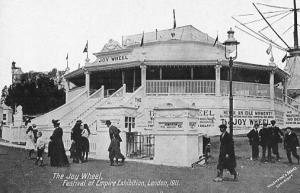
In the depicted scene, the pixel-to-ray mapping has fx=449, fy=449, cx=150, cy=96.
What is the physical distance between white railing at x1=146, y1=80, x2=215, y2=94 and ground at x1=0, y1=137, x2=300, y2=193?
34.3ft

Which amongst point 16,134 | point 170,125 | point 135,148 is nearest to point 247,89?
point 135,148

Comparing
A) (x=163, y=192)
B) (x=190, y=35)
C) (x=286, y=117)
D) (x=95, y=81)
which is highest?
(x=190, y=35)

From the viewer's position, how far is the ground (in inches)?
427

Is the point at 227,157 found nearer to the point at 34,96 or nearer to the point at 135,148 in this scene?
the point at 135,148

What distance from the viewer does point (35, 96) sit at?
53.6 meters

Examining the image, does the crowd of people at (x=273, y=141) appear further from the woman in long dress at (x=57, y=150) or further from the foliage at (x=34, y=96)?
the foliage at (x=34, y=96)

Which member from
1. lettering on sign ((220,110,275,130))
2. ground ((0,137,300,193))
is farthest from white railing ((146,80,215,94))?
ground ((0,137,300,193))

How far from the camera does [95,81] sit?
106ft

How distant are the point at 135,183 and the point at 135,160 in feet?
12.1

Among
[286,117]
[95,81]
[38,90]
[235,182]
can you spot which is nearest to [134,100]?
[95,81]

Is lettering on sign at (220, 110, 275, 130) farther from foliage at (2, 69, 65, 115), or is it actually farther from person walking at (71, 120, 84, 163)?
foliage at (2, 69, 65, 115)

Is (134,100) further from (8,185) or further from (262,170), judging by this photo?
(8,185)

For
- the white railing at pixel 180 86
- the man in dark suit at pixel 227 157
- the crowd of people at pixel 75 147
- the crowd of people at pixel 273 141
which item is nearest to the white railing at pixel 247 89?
the white railing at pixel 180 86

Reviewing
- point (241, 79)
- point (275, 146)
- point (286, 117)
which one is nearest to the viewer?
A: point (275, 146)
